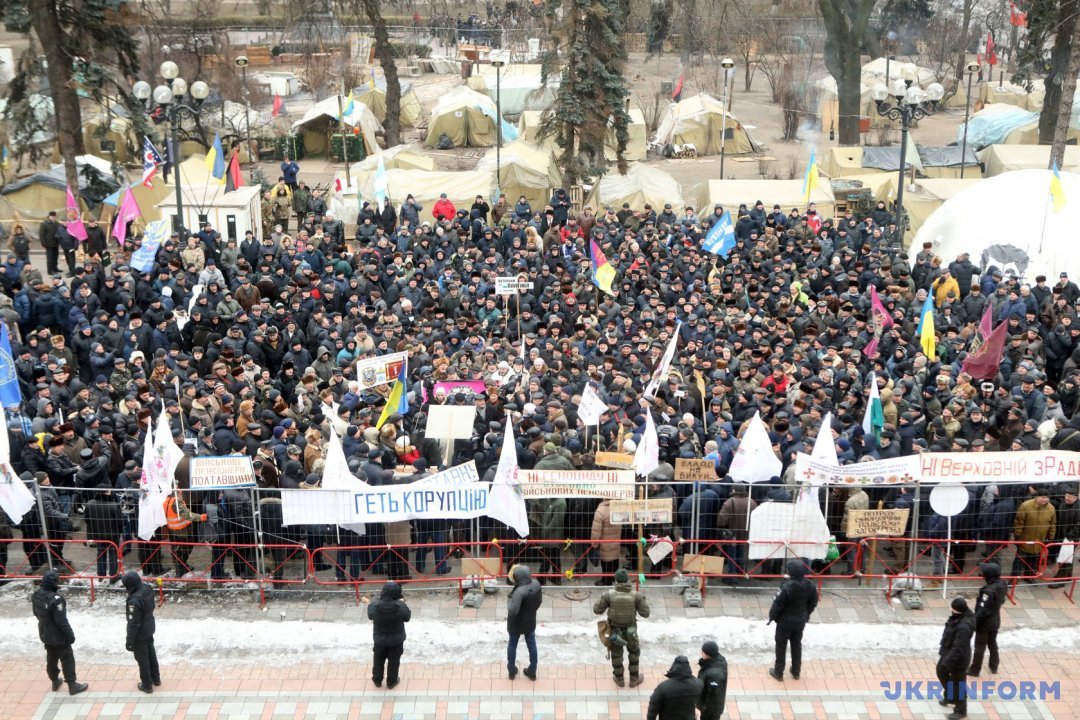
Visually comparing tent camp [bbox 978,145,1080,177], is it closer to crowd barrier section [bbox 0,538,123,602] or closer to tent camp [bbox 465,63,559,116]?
tent camp [bbox 465,63,559,116]

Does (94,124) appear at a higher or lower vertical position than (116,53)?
lower

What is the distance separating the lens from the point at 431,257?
71.4 ft

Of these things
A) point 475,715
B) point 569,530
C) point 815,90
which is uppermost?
point 815,90

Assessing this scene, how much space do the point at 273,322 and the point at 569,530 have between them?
24.5ft

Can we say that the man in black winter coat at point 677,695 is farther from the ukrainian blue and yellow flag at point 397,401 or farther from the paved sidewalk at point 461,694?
the ukrainian blue and yellow flag at point 397,401

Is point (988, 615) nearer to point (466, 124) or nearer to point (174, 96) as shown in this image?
point (174, 96)

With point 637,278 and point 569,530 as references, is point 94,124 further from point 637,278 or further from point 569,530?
point 569,530

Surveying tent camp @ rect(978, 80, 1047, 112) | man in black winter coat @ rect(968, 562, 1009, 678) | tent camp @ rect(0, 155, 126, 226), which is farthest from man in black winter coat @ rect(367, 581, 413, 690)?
tent camp @ rect(978, 80, 1047, 112)

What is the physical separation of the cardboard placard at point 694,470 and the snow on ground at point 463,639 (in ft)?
4.97

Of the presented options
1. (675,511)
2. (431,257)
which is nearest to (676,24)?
(431,257)

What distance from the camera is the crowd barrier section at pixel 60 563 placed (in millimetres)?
12766

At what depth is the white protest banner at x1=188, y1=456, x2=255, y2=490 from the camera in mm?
12352

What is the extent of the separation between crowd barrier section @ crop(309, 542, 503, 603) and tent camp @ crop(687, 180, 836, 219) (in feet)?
49.6

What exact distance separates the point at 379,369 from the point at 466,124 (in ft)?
89.8
